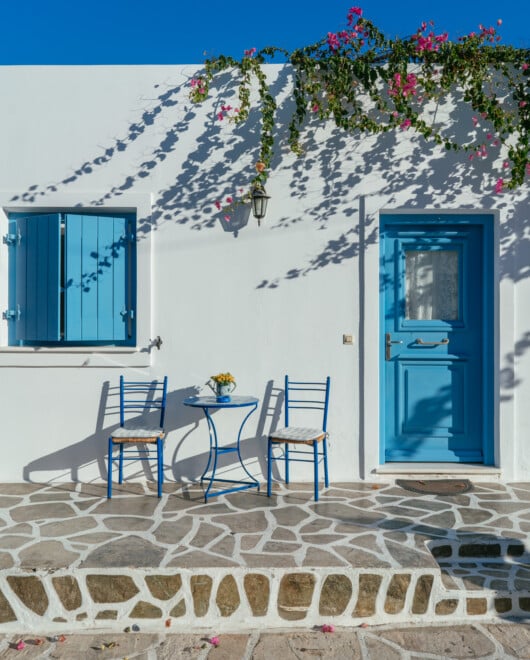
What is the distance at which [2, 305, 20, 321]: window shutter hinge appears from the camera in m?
5.09

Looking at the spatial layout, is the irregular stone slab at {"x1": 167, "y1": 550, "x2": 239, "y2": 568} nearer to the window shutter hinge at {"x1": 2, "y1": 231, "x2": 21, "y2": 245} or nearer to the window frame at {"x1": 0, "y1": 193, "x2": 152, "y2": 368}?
the window frame at {"x1": 0, "y1": 193, "x2": 152, "y2": 368}

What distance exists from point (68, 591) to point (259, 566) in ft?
3.28

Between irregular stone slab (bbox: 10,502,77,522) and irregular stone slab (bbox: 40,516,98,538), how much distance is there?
0.13m

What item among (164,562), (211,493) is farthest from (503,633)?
(211,493)

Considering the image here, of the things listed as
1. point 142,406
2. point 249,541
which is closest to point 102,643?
point 249,541

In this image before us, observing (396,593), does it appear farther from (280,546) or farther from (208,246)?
(208,246)

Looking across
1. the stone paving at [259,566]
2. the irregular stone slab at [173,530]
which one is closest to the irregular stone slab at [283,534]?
the stone paving at [259,566]

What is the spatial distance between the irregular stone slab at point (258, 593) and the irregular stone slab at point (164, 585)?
35 centimetres

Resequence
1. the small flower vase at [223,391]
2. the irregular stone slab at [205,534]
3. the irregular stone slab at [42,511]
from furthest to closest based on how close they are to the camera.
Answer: the small flower vase at [223,391]
the irregular stone slab at [42,511]
the irregular stone slab at [205,534]

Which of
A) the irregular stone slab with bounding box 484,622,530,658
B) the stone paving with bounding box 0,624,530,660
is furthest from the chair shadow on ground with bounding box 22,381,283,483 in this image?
the irregular stone slab with bounding box 484,622,530,658

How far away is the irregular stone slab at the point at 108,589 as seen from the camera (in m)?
3.18

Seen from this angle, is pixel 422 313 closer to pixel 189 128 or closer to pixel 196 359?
pixel 196 359

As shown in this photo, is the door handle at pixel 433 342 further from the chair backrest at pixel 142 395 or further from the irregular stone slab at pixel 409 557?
the chair backrest at pixel 142 395

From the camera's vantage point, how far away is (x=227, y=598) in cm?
319
